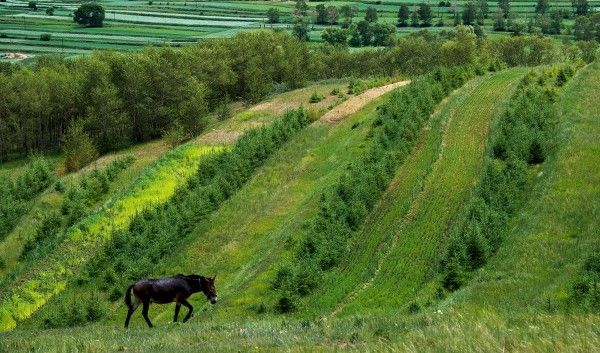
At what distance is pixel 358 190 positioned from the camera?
144 ft

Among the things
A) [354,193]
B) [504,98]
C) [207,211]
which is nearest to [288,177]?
[207,211]

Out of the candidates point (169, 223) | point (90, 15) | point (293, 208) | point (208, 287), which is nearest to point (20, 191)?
point (169, 223)

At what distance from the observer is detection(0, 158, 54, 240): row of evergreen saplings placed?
62250 millimetres

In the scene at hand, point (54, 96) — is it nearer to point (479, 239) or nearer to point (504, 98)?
point (504, 98)

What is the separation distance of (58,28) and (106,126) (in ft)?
305

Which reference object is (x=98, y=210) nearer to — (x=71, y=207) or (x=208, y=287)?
(x=71, y=207)

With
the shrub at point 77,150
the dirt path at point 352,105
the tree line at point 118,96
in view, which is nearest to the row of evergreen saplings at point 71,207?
the shrub at point 77,150

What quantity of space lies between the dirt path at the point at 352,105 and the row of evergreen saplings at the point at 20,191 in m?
Answer: 26.3

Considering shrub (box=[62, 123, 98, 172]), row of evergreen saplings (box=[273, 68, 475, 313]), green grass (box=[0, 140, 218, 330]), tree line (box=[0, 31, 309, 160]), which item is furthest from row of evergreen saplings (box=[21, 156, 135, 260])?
row of evergreen saplings (box=[273, 68, 475, 313])

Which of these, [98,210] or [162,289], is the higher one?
[162,289]

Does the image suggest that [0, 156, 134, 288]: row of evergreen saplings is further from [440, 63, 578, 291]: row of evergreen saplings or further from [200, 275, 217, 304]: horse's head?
[440, 63, 578, 291]: row of evergreen saplings

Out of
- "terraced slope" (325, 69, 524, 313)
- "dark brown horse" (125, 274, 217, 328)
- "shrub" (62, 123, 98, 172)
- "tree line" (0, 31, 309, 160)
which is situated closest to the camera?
"dark brown horse" (125, 274, 217, 328)

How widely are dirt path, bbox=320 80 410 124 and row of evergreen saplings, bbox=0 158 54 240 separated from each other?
86.3 ft

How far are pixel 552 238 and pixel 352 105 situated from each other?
144 feet
